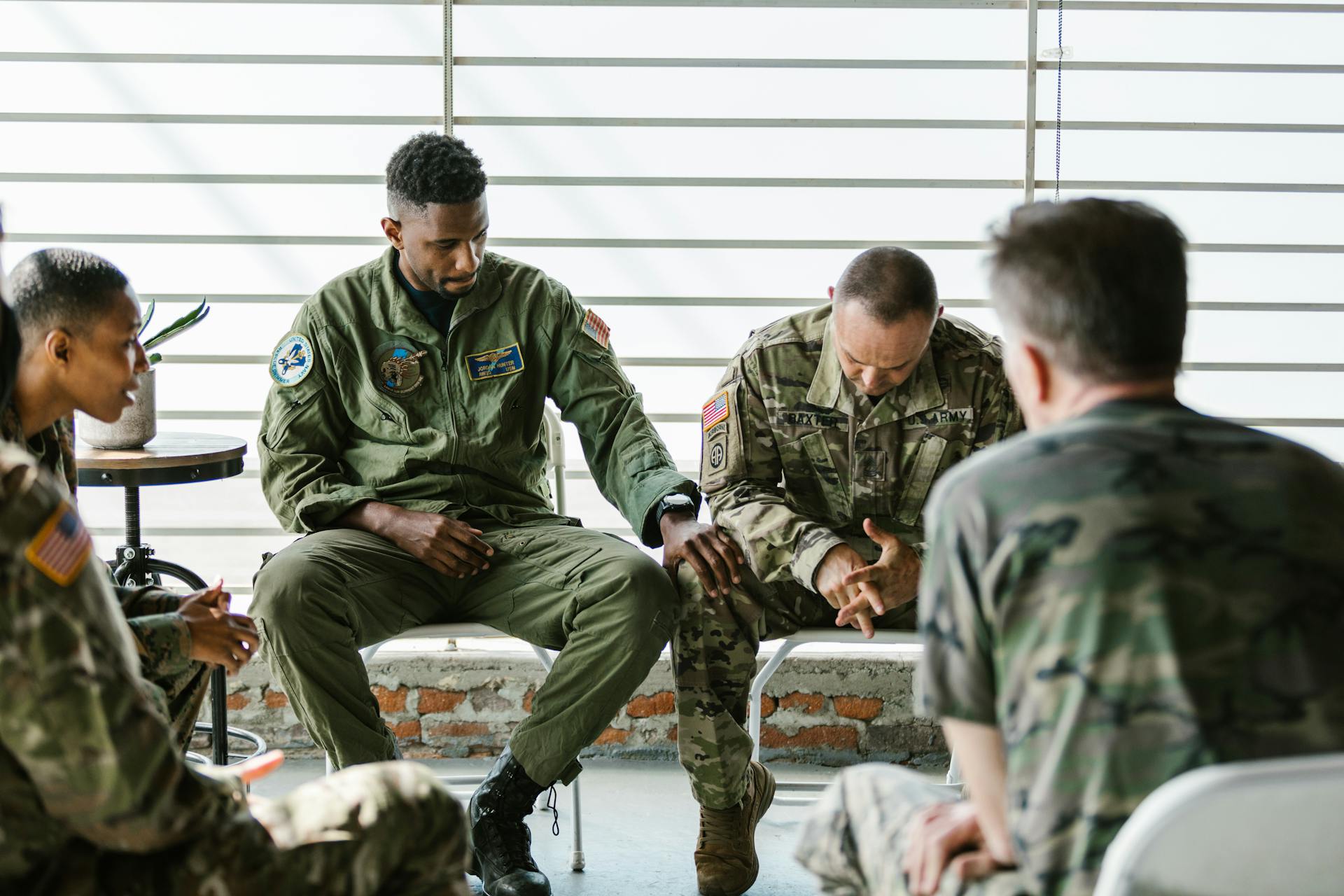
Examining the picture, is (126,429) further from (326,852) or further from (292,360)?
(326,852)

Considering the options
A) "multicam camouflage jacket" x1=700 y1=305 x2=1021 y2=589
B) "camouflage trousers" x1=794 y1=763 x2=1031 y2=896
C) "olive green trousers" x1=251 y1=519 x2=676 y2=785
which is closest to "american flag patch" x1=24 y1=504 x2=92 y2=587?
"camouflage trousers" x1=794 y1=763 x2=1031 y2=896

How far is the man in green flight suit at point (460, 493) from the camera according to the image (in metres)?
2.72

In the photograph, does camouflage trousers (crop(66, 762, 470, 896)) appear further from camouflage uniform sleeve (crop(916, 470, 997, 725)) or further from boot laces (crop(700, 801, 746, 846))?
boot laces (crop(700, 801, 746, 846))

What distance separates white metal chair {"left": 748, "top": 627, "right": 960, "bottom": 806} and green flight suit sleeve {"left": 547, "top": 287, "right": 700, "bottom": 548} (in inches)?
15.5

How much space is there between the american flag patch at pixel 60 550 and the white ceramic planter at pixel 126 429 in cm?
185

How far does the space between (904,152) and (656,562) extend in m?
1.53

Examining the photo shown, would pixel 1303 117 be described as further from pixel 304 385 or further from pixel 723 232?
pixel 304 385

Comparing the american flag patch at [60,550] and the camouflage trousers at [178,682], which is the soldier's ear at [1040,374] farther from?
the camouflage trousers at [178,682]

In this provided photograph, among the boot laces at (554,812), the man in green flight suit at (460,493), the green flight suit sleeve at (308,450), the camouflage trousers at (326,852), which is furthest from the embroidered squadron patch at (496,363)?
the camouflage trousers at (326,852)

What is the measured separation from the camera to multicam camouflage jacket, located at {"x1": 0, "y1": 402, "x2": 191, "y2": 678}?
2.11 meters

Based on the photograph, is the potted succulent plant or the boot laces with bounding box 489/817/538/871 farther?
the potted succulent plant

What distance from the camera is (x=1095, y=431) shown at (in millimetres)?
1227

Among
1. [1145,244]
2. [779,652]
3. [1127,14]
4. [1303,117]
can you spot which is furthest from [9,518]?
[1303,117]

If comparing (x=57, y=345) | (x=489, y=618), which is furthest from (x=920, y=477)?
(x=57, y=345)
